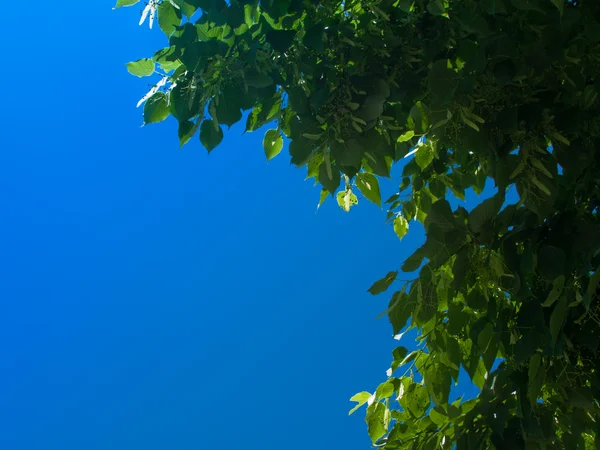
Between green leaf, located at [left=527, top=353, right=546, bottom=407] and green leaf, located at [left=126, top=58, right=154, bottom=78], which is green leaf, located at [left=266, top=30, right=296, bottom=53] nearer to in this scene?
green leaf, located at [left=126, top=58, right=154, bottom=78]

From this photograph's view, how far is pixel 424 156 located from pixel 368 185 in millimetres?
116

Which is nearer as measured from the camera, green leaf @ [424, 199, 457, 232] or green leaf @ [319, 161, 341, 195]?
green leaf @ [424, 199, 457, 232]

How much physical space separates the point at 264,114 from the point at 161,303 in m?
→ 5.24

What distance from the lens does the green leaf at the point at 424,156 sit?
3.89 feet

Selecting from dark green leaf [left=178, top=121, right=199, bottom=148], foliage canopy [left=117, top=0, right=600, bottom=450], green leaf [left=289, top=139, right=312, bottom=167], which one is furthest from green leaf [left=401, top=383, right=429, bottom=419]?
dark green leaf [left=178, top=121, right=199, bottom=148]

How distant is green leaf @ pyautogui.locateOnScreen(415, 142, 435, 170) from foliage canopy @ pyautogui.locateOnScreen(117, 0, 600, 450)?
18 cm

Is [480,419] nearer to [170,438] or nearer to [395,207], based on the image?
[395,207]

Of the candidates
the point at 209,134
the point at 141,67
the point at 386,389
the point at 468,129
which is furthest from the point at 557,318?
the point at 141,67

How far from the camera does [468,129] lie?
2.94ft

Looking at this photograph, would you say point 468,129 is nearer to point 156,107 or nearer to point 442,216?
point 442,216

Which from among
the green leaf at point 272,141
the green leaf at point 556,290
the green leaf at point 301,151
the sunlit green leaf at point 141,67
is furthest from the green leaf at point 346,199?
the green leaf at point 556,290

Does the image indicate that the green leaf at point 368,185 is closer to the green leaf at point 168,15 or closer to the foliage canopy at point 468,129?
the foliage canopy at point 468,129

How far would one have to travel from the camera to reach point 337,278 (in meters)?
6.23

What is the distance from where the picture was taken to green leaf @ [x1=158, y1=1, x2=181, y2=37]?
932mm
